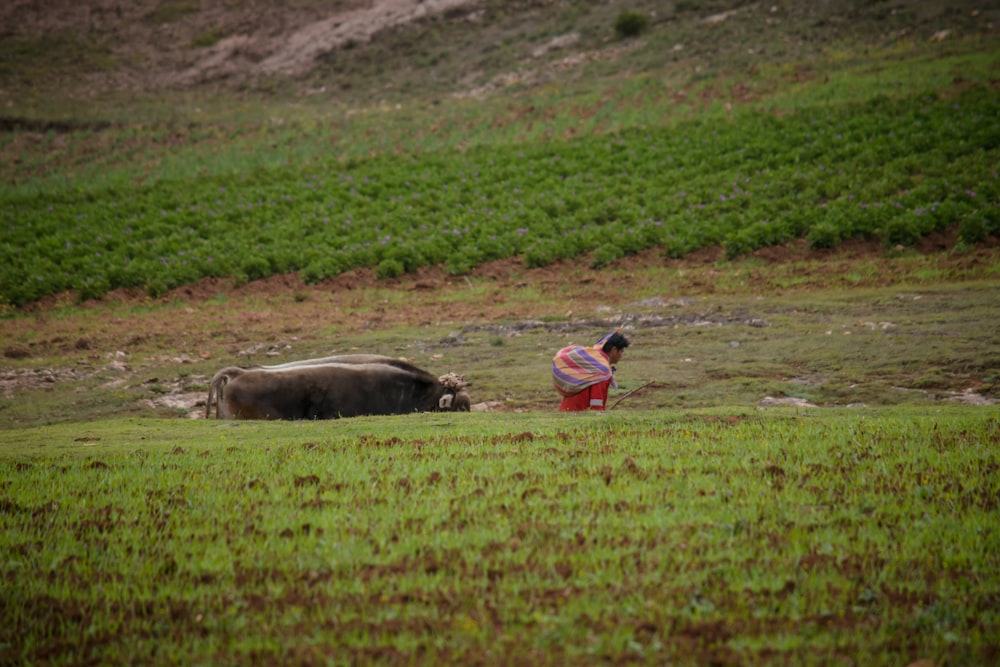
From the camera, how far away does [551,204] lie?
2892 cm

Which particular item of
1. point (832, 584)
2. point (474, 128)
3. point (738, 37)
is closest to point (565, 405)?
point (832, 584)

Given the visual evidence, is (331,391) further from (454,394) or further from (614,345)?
(614,345)

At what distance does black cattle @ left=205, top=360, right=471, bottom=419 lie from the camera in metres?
13.4

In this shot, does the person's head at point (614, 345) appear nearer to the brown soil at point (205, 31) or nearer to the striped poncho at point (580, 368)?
the striped poncho at point (580, 368)

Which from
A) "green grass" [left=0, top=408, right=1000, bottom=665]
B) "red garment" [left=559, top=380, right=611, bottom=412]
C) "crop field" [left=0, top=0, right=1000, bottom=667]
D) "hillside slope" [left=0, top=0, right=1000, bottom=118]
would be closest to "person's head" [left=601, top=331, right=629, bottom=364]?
"red garment" [left=559, top=380, right=611, bottom=412]

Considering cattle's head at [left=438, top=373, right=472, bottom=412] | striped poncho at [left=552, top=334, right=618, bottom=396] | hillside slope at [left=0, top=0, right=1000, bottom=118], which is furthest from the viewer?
hillside slope at [left=0, top=0, right=1000, bottom=118]

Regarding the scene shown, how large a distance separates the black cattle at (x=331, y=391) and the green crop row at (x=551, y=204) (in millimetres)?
11987

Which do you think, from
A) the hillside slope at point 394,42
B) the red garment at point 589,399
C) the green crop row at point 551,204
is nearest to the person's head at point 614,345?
the red garment at point 589,399

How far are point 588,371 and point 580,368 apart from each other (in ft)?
0.39

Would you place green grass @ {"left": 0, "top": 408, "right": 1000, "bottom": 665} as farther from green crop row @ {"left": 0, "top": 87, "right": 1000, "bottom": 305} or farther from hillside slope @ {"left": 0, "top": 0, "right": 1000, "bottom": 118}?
hillside slope @ {"left": 0, "top": 0, "right": 1000, "bottom": 118}

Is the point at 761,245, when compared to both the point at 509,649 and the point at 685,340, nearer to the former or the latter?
the point at 685,340

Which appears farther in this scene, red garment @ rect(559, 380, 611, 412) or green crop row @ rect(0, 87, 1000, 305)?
green crop row @ rect(0, 87, 1000, 305)

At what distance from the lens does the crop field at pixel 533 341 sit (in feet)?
16.9

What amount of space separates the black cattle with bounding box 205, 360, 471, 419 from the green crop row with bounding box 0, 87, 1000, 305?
12.0m
